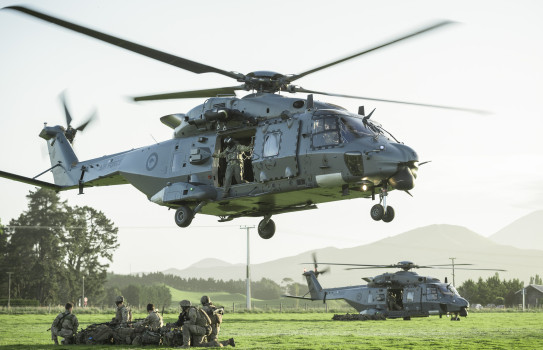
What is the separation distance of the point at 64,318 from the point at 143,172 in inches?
272

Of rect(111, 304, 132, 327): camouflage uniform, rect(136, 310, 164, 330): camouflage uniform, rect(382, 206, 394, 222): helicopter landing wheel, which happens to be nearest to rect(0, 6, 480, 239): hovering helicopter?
rect(382, 206, 394, 222): helicopter landing wheel

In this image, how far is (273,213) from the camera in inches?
917

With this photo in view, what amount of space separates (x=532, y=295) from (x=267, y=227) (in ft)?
311

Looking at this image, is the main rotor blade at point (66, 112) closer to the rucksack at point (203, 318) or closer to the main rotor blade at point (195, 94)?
the main rotor blade at point (195, 94)

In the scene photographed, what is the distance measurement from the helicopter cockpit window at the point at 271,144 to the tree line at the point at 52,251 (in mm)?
68607

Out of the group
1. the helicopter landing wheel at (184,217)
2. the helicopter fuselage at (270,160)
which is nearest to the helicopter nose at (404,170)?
the helicopter fuselage at (270,160)

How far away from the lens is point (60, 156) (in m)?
Answer: 28.1

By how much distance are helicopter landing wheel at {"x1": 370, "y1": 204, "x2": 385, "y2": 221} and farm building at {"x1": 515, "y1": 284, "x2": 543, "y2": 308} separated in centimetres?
9461

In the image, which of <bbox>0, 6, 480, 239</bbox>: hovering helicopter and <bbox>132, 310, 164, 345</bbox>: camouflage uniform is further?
<bbox>0, 6, 480, 239</bbox>: hovering helicopter

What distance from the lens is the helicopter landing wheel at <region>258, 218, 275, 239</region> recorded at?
2397 centimetres

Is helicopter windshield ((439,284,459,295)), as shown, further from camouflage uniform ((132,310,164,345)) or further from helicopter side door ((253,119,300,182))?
camouflage uniform ((132,310,164,345))

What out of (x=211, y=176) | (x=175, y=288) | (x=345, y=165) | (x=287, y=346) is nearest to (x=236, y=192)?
(x=211, y=176)

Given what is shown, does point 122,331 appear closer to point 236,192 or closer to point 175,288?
point 236,192

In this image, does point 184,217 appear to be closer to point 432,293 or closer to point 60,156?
point 60,156
